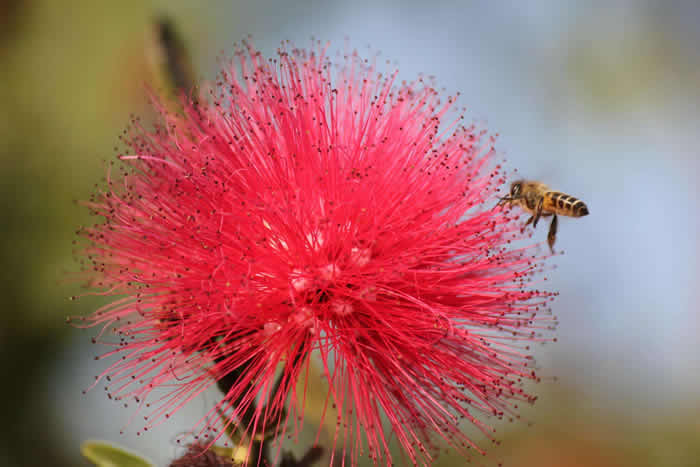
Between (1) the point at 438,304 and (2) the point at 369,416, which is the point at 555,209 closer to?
(1) the point at 438,304

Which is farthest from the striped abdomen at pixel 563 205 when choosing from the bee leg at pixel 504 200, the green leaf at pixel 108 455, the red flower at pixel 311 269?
the green leaf at pixel 108 455

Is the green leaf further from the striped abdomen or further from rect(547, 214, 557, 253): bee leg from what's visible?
the striped abdomen

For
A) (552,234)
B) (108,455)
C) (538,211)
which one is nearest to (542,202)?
(538,211)

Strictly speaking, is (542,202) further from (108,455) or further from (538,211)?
(108,455)

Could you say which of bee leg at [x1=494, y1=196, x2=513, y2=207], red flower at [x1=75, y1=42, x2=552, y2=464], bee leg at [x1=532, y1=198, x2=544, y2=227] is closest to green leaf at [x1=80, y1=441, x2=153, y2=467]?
red flower at [x1=75, y1=42, x2=552, y2=464]

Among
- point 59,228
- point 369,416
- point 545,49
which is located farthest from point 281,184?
point 545,49

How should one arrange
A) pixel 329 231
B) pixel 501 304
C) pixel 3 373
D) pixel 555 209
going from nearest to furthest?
pixel 329 231 < pixel 501 304 < pixel 555 209 < pixel 3 373
